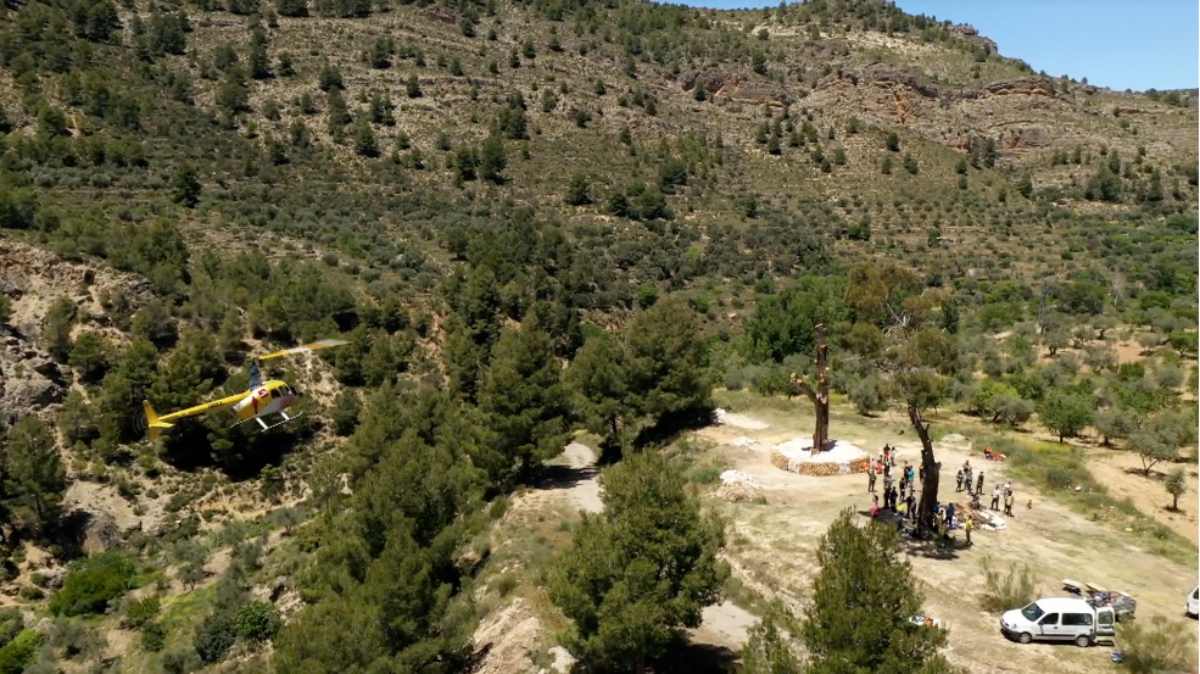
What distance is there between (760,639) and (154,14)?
108 m

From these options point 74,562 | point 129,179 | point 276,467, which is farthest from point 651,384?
point 129,179

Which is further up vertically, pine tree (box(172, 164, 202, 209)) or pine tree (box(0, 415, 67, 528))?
pine tree (box(172, 164, 202, 209))

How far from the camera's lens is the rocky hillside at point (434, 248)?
116 ft

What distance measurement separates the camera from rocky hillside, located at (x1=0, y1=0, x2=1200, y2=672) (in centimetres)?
3528

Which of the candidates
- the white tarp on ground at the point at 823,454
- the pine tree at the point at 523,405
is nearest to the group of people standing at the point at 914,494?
the white tarp on ground at the point at 823,454

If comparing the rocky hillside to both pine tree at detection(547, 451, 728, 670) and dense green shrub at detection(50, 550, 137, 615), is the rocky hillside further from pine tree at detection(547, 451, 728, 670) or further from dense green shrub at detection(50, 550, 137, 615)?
pine tree at detection(547, 451, 728, 670)

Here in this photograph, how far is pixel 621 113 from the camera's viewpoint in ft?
334

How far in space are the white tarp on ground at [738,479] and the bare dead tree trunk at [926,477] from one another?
7.63 metres

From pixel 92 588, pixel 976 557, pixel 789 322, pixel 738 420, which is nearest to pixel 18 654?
pixel 92 588

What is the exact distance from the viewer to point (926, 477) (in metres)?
25.1

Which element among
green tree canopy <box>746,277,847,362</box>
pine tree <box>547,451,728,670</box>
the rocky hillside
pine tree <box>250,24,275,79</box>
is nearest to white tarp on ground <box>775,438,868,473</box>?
the rocky hillside

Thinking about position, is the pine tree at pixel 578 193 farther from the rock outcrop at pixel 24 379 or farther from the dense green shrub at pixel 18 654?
the dense green shrub at pixel 18 654

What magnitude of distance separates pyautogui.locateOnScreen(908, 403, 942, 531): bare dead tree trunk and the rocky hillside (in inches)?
153

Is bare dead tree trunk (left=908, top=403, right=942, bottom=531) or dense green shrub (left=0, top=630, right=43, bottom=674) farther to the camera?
dense green shrub (left=0, top=630, right=43, bottom=674)
